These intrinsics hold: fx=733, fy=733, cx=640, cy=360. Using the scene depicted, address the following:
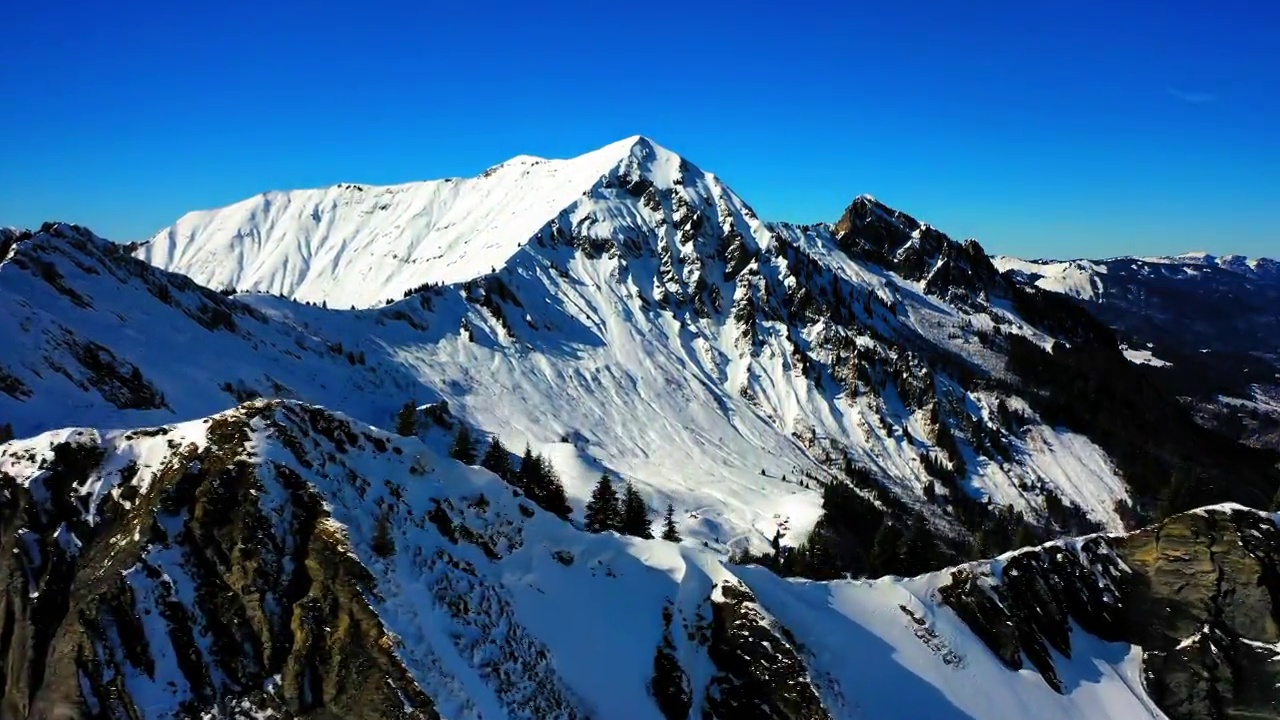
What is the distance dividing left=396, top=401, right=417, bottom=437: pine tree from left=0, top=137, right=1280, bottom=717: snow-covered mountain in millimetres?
2653

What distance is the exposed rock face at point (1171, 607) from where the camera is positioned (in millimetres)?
34219

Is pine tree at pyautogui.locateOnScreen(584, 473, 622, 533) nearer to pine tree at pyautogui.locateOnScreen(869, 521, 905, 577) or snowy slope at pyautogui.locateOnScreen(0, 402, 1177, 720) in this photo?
snowy slope at pyautogui.locateOnScreen(0, 402, 1177, 720)

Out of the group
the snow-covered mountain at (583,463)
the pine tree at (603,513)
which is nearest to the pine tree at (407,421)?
the snow-covered mountain at (583,463)

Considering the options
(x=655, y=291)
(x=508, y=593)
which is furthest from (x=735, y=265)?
(x=508, y=593)

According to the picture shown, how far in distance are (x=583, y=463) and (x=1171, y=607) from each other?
6246 cm

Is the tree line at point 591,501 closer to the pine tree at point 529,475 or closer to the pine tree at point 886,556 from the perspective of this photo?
the pine tree at point 529,475

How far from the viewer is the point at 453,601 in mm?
23766

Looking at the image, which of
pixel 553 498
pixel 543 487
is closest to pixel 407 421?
pixel 543 487

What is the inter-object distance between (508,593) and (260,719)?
26.3 ft

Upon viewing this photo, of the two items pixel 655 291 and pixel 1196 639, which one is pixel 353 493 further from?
pixel 655 291

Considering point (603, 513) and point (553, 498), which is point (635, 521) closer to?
point (603, 513)

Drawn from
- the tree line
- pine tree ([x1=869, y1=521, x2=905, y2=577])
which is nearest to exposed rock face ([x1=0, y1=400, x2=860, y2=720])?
the tree line

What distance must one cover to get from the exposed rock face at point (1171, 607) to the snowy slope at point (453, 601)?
2.43 metres

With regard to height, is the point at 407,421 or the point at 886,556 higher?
the point at 886,556
